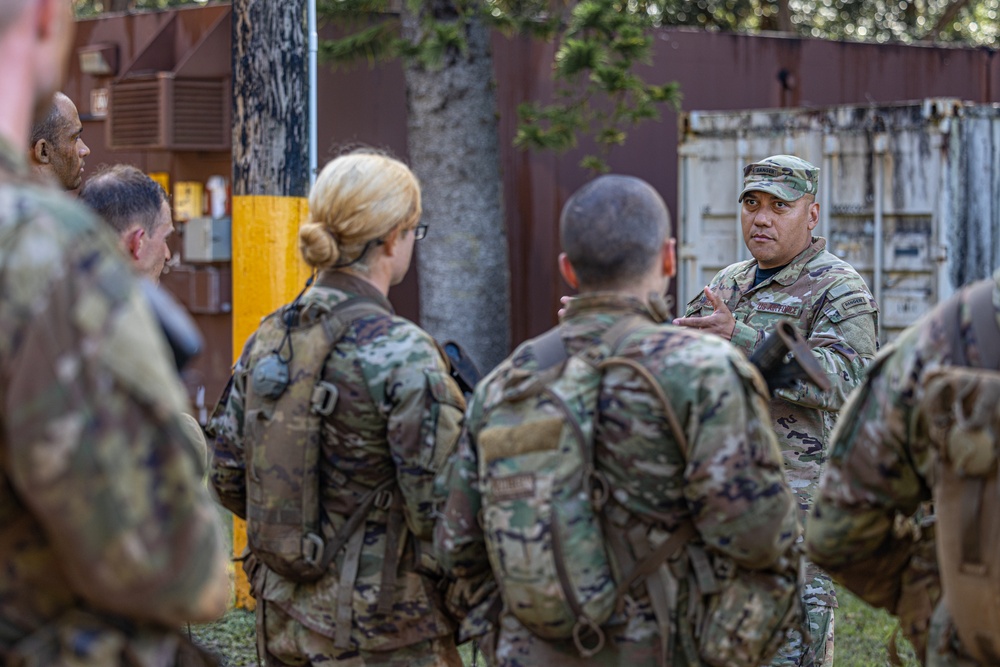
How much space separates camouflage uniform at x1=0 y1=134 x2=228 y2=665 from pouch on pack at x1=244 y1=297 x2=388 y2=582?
1.27 m

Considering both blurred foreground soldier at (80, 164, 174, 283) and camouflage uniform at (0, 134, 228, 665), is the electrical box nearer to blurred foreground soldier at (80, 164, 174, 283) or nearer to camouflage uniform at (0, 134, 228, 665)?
blurred foreground soldier at (80, 164, 174, 283)

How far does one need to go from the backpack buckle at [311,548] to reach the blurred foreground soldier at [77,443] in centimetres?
127

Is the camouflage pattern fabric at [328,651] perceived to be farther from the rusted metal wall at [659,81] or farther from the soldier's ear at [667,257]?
the rusted metal wall at [659,81]

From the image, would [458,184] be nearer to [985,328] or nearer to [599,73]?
[599,73]

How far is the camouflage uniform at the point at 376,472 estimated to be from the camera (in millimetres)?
3076

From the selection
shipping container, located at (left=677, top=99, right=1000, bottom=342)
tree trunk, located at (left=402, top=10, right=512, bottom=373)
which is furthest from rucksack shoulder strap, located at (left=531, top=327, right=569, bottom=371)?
tree trunk, located at (left=402, top=10, right=512, bottom=373)

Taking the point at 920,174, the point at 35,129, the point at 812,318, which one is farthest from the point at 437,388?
the point at 920,174

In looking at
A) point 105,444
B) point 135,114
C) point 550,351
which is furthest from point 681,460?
point 135,114

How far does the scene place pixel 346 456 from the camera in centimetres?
317

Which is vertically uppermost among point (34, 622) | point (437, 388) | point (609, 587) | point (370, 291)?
point (370, 291)

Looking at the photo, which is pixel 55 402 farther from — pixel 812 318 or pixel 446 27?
pixel 446 27

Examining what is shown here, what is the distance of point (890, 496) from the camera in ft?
8.57

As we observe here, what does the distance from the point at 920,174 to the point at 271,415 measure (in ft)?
19.8

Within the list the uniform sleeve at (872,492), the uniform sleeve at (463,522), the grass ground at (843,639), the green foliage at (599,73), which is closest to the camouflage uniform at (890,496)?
the uniform sleeve at (872,492)
